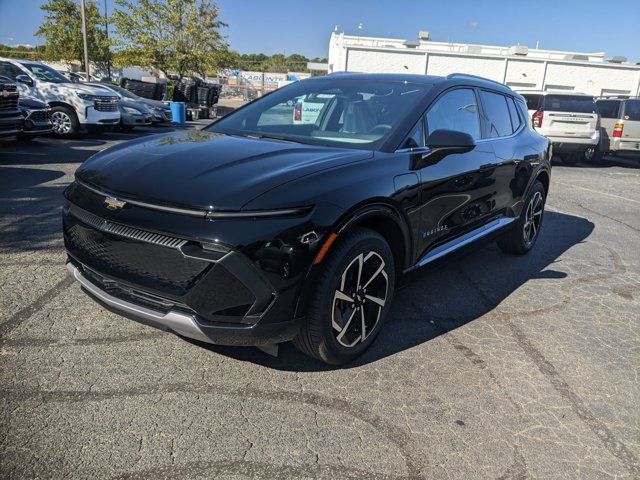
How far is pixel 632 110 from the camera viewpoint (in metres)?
14.0

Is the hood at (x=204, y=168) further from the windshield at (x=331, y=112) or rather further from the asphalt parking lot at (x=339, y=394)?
the asphalt parking lot at (x=339, y=394)

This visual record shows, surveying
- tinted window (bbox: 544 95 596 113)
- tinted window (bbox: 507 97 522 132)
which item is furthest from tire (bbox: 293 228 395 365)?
tinted window (bbox: 544 95 596 113)

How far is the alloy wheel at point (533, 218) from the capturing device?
5.42 meters

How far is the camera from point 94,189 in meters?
2.79

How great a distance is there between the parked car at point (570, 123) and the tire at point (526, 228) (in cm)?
862

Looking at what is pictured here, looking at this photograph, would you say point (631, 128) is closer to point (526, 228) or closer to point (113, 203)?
point (526, 228)

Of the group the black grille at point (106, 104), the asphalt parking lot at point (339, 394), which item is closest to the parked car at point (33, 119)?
the black grille at point (106, 104)

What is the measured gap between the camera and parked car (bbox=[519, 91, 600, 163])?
1346 centimetres

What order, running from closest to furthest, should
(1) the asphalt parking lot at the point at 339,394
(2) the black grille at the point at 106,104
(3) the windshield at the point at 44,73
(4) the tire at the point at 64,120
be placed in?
(1) the asphalt parking lot at the point at 339,394
(3) the windshield at the point at 44,73
(4) the tire at the point at 64,120
(2) the black grille at the point at 106,104

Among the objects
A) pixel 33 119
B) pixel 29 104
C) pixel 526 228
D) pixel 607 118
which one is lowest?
pixel 526 228

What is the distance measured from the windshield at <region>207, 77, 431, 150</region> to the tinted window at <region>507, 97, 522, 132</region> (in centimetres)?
173

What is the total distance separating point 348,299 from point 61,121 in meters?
12.0

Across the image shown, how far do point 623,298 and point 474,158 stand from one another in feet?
6.57

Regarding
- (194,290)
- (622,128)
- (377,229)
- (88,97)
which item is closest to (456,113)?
(377,229)
